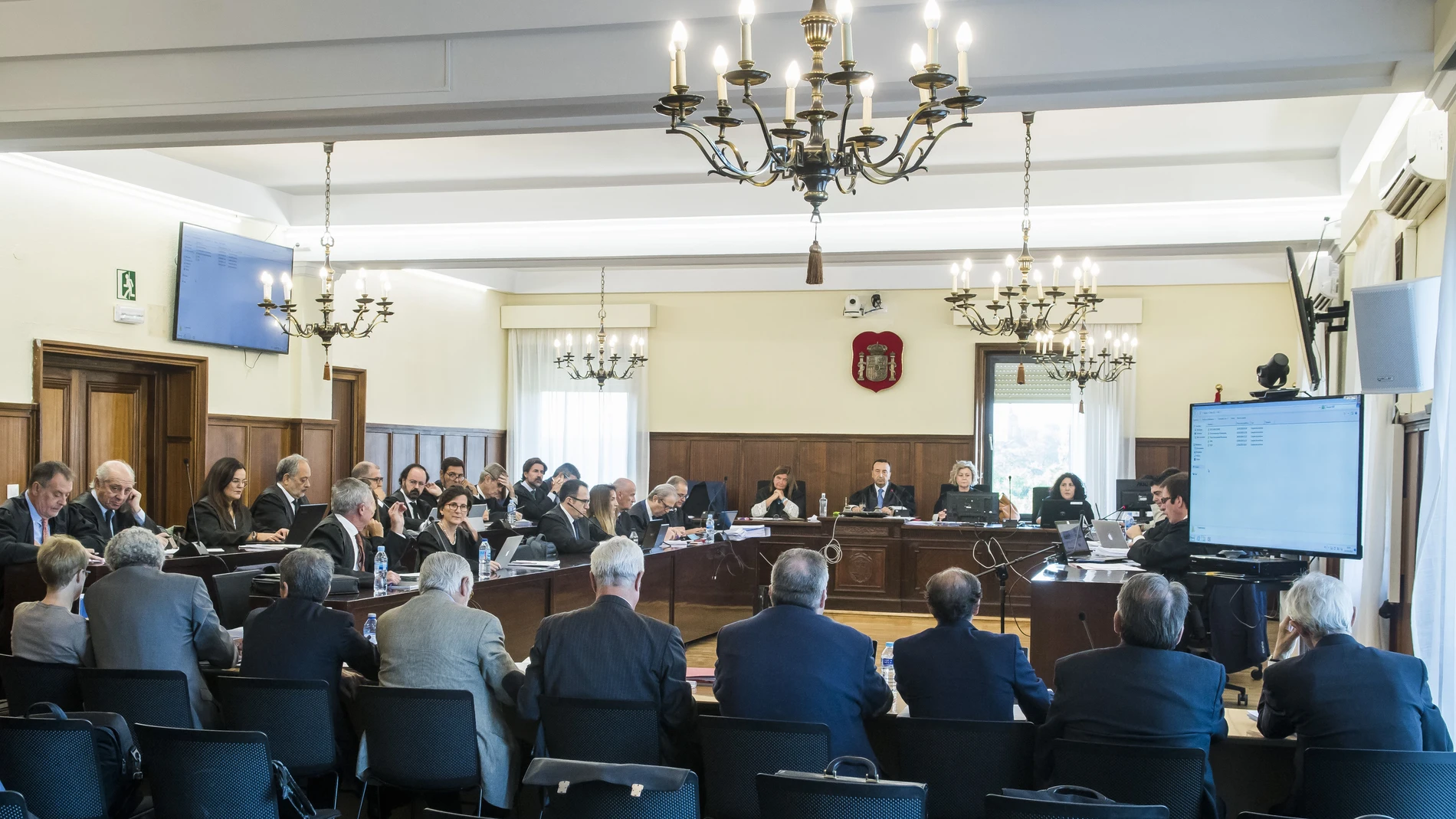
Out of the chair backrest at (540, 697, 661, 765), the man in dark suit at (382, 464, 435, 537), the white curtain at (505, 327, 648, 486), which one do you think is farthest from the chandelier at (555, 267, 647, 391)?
the chair backrest at (540, 697, 661, 765)

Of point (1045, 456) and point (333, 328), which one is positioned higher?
point (333, 328)

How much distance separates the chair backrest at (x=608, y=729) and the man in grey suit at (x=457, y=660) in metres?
Result: 0.39

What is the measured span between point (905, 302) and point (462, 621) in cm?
977

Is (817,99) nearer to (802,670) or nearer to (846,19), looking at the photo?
(846,19)

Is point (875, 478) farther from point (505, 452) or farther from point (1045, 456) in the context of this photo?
point (505, 452)

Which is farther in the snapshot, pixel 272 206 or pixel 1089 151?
pixel 272 206

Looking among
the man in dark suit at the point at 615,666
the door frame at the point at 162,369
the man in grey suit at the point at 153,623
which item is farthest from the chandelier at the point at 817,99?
the door frame at the point at 162,369

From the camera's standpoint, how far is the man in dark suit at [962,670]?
3662 mm

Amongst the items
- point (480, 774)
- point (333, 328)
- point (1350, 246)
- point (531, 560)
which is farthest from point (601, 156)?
point (480, 774)

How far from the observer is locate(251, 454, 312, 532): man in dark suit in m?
8.31

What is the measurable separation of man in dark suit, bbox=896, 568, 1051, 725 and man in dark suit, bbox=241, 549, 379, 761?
6.24 feet

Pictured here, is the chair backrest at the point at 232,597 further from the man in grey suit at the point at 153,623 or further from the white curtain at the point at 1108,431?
the white curtain at the point at 1108,431

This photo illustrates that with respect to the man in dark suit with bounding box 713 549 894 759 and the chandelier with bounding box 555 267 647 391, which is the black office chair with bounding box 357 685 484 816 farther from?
the chandelier with bounding box 555 267 647 391

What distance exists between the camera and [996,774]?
3.38m
